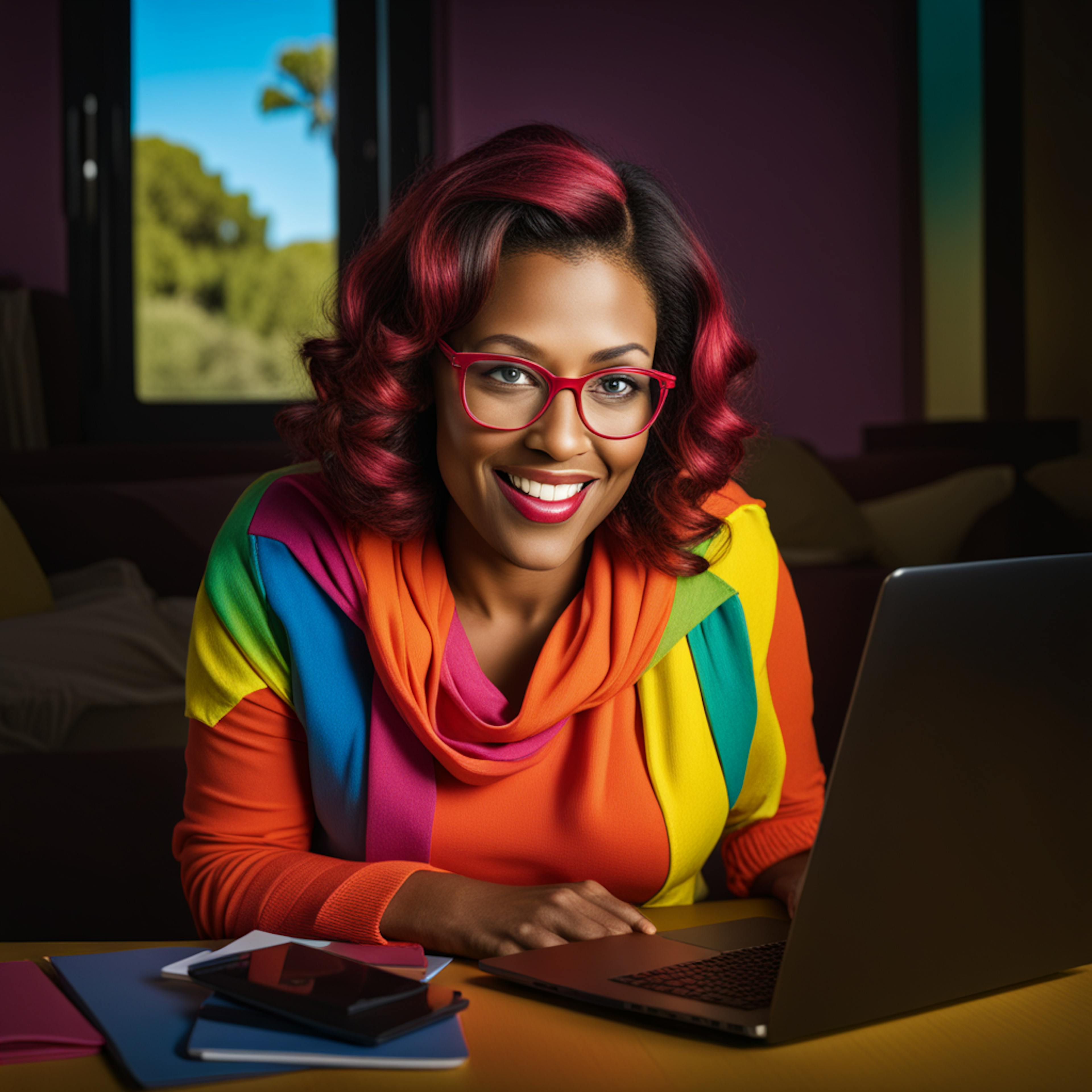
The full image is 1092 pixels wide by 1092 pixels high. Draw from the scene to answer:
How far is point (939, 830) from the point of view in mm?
662

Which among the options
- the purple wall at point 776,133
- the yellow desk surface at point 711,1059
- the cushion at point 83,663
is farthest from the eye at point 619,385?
the purple wall at point 776,133

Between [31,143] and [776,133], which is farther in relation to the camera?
[776,133]

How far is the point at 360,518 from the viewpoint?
1.16m

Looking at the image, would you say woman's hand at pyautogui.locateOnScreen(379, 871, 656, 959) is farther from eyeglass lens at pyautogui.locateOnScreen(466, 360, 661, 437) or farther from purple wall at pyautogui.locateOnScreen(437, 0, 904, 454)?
purple wall at pyautogui.locateOnScreen(437, 0, 904, 454)

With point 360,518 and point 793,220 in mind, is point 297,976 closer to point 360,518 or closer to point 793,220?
point 360,518

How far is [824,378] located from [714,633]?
4477 mm

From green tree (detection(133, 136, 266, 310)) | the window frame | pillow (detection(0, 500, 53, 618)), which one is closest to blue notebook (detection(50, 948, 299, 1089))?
pillow (detection(0, 500, 53, 618))

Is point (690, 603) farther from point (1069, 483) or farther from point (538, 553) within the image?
point (1069, 483)

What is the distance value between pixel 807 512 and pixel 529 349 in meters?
2.07

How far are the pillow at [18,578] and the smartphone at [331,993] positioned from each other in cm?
145

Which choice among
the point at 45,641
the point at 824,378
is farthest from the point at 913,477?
the point at 45,641

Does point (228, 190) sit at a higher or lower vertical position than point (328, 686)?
higher

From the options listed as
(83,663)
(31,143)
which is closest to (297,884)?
(83,663)

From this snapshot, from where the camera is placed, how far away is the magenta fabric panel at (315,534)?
1106 millimetres
